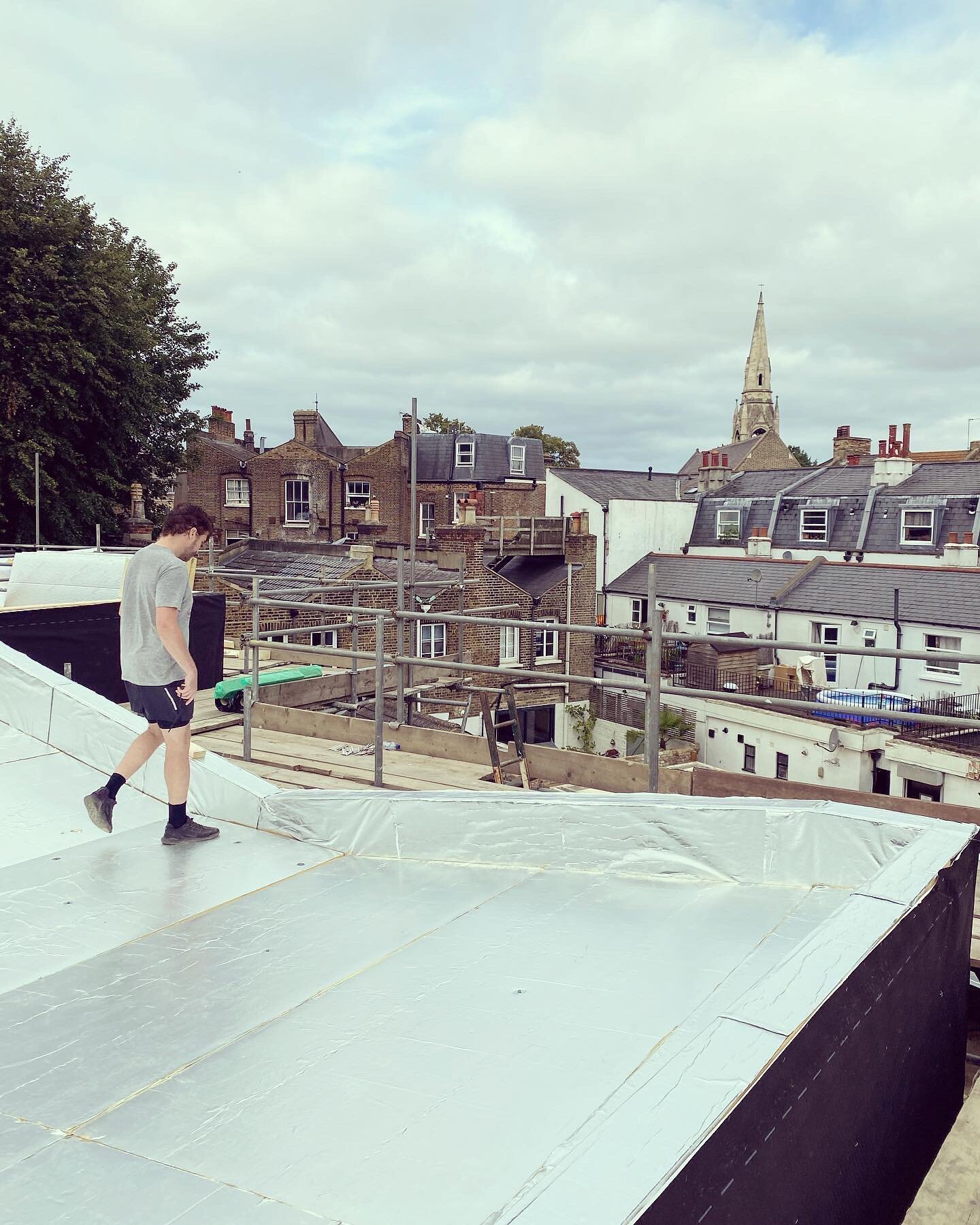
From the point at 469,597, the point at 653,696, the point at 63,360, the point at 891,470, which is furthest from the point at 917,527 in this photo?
the point at 653,696

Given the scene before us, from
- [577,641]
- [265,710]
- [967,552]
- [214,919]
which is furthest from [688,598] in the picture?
[214,919]

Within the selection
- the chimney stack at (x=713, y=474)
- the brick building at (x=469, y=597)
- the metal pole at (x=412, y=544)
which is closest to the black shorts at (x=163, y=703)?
the metal pole at (x=412, y=544)

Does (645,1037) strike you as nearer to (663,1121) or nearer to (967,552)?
(663,1121)

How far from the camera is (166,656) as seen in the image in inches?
152

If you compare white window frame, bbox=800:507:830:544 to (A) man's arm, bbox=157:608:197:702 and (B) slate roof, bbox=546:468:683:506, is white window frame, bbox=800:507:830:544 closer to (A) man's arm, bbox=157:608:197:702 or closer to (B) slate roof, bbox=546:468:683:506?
(B) slate roof, bbox=546:468:683:506

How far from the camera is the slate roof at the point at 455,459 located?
4641cm

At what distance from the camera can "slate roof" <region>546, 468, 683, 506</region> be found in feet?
132

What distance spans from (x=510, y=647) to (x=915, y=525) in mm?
16819

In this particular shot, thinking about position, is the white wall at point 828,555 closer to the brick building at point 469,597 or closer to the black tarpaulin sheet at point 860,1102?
the brick building at point 469,597

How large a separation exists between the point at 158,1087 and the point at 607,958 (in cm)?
125

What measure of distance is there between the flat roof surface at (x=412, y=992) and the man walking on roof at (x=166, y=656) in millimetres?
178

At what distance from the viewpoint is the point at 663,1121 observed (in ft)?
5.34

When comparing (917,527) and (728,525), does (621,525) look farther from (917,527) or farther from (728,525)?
(917,527)

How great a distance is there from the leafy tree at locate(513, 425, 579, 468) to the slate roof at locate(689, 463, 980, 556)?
27.5 meters
